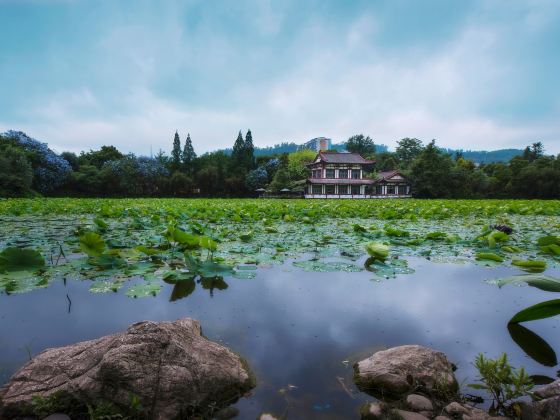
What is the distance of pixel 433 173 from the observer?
1137 inches

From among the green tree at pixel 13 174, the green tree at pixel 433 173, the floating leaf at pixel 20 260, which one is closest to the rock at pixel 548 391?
the floating leaf at pixel 20 260

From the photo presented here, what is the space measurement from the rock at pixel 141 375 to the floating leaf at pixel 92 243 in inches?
55.0

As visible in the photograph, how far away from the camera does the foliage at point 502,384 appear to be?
3.69 ft

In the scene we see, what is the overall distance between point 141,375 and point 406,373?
3.02 ft

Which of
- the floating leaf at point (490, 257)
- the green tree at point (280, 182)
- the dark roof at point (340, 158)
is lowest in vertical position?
the floating leaf at point (490, 257)

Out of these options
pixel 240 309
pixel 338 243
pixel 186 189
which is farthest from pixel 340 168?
pixel 240 309

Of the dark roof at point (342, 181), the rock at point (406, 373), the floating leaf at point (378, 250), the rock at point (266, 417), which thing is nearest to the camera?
the rock at point (266, 417)

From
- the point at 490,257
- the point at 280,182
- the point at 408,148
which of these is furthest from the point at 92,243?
the point at 408,148

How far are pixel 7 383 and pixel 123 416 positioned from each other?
17.9 inches

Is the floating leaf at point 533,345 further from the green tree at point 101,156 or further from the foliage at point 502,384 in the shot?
the green tree at point 101,156

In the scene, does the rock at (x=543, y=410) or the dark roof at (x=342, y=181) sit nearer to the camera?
the rock at (x=543, y=410)

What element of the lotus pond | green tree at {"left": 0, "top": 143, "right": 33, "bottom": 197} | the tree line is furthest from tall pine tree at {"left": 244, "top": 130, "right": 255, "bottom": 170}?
the lotus pond

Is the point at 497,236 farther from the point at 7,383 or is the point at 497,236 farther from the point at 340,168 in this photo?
the point at 340,168

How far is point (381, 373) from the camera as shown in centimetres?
127
